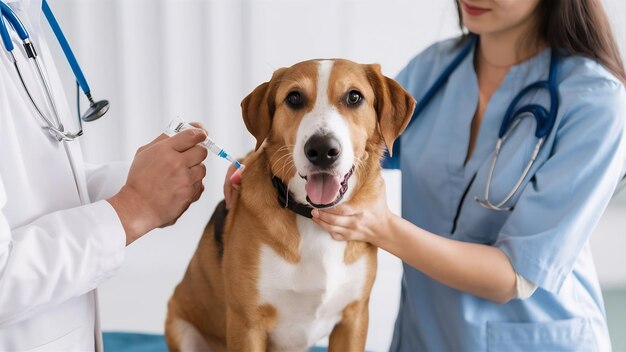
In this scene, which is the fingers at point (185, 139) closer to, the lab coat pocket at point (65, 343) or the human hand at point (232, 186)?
the human hand at point (232, 186)

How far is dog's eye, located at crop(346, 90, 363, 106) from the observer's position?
162 cm

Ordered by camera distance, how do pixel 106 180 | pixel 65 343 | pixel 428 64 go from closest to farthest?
pixel 65 343 < pixel 106 180 < pixel 428 64

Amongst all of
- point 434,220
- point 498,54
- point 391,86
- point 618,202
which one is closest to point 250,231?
point 391,86

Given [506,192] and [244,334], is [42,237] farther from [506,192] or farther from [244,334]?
[506,192]

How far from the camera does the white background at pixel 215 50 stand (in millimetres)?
3498

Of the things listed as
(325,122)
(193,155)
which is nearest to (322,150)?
(325,122)

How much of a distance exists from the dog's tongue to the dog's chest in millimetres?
149

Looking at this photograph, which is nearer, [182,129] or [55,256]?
[55,256]

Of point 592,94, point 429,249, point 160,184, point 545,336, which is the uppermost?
point 592,94

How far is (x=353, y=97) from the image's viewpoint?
163 centimetres

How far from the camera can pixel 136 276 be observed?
3395mm

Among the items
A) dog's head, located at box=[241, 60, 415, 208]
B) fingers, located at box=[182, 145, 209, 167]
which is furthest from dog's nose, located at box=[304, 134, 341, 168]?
fingers, located at box=[182, 145, 209, 167]

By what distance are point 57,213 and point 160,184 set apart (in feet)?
0.73

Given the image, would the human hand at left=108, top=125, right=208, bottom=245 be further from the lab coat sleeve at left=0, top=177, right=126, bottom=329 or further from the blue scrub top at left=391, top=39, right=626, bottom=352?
the blue scrub top at left=391, top=39, right=626, bottom=352
